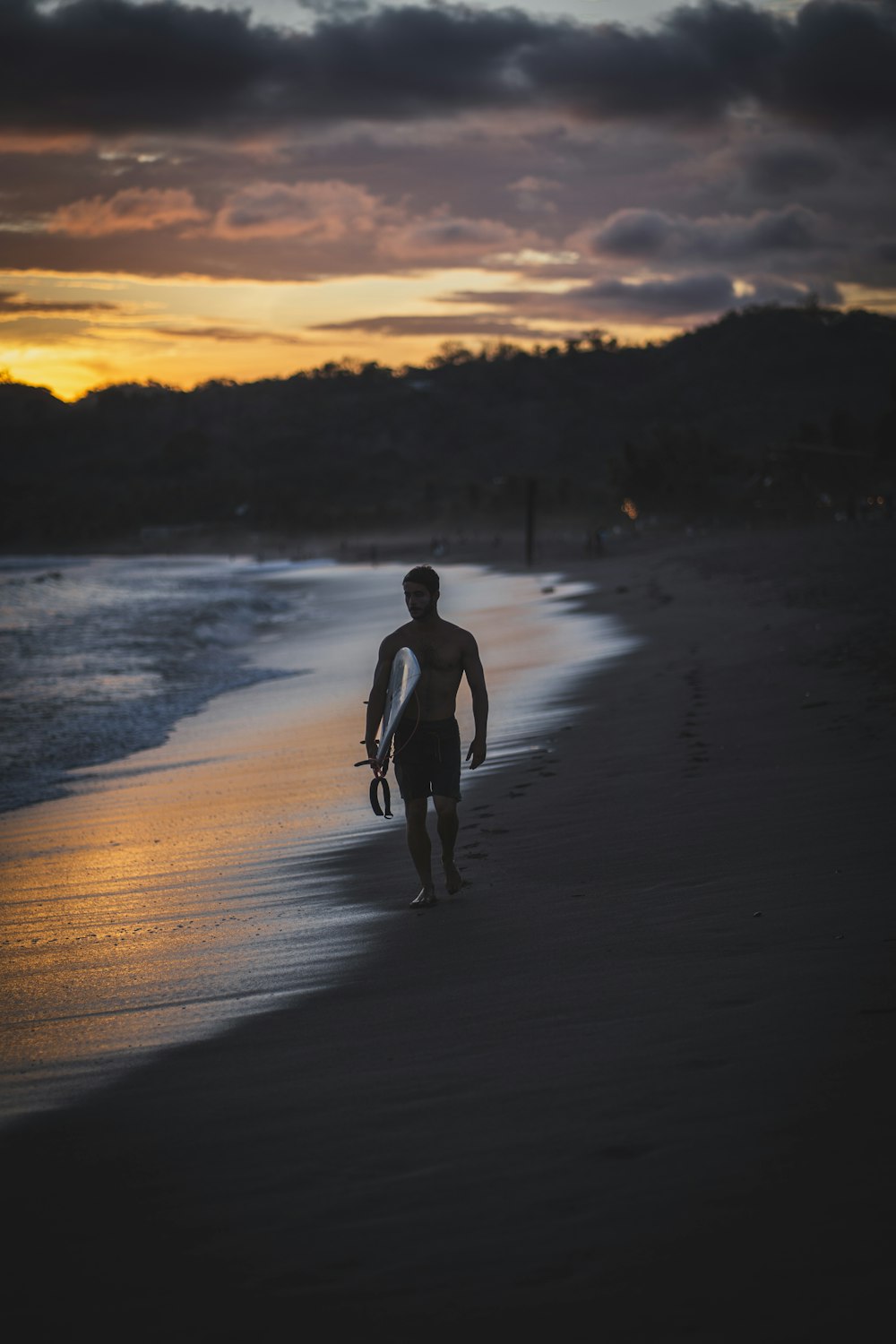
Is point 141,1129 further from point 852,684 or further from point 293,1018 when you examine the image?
point 852,684

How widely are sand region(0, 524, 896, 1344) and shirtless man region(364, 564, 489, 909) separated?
1.18ft

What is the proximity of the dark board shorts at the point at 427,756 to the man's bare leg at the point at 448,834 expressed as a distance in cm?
5

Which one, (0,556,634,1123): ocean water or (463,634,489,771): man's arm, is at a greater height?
(463,634,489,771): man's arm

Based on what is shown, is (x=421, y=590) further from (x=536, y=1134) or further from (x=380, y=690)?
(x=536, y=1134)

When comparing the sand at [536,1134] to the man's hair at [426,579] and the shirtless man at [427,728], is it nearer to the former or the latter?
the shirtless man at [427,728]

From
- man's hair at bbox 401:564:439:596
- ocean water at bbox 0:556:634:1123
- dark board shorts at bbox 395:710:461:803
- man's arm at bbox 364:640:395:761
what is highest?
man's hair at bbox 401:564:439:596

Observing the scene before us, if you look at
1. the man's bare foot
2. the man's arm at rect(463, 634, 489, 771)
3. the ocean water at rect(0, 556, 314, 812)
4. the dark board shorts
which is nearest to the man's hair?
the man's arm at rect(463, 634, 489, 771)

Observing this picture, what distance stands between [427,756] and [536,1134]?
2.82 metres

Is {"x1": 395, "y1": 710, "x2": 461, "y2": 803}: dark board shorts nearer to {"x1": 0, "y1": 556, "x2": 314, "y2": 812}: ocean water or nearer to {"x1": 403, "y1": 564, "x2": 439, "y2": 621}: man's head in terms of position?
{"x1": 403, "y1": 564, "x2": 439, "y2": 621}: man's head

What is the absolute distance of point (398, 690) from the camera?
5.95 metres

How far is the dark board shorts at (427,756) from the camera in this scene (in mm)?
5984

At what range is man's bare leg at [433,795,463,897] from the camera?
6.00m

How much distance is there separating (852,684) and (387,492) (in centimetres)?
15926

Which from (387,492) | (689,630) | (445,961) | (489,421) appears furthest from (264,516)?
(445,961)
